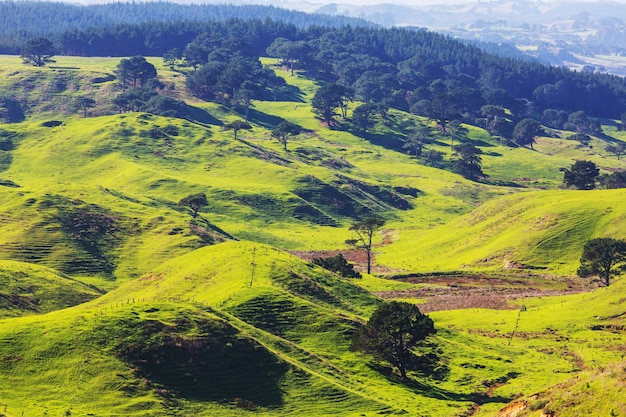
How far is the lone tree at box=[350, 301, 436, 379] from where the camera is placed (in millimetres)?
82062

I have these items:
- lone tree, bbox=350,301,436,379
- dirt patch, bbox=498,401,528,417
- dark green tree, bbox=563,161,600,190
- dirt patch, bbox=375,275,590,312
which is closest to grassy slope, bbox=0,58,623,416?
lone tree, bbox=350,301,436,379

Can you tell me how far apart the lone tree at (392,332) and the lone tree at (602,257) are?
51084mm

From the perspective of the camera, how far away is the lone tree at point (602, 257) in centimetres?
12412

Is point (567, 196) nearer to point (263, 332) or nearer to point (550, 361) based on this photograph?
point (550, 361)

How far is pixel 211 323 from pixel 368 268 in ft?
248

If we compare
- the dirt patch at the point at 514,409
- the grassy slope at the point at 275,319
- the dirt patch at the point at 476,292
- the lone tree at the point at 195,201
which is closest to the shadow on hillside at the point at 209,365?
the grassy slope at the point at 275,319

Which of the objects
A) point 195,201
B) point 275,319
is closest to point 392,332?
point 275,319

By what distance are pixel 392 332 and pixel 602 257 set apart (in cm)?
5548

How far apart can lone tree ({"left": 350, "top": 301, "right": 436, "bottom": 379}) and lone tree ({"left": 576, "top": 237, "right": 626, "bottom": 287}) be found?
5108cm

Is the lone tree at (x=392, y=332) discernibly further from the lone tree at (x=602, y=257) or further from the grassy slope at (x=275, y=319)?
the lone tree at (x=602, y=257)

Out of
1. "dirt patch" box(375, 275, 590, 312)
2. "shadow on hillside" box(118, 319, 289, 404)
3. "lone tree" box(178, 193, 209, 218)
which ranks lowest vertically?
"lone tree" box(178, 193, 209, 218)

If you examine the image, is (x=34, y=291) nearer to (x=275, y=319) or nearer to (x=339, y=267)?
(x=275, y=319)

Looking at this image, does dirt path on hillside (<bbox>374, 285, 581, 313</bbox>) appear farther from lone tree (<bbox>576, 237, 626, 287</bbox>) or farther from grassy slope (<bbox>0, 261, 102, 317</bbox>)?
grassy slope (<bbox>0, 261, 102, 317</bbox>)

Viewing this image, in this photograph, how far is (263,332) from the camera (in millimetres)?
82688
